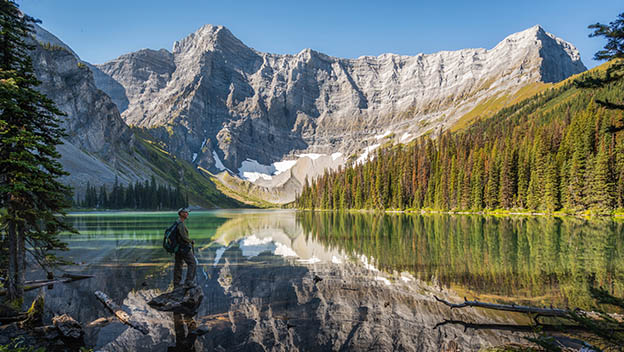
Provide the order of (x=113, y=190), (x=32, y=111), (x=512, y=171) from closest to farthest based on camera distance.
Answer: (x=32, y=111) → (x=512, y=171) → (x=113, y=190)

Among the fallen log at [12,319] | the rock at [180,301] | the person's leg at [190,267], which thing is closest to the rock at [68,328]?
the fallen log at [12,319]

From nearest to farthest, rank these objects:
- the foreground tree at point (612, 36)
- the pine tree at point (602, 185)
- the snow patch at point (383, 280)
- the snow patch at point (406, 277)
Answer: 1. the foreground tree at point (612, 36)
2. the snow patch at point (383, 280)
3. the snow patch at point (406, 277)
4. the pine tree at point (602, 185)

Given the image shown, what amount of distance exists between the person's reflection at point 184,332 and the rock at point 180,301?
0.55m

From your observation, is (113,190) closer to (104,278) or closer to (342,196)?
(342,196)

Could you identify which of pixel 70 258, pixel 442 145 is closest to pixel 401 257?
pixel 70 258

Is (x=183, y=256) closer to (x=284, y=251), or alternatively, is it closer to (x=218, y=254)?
(x=218, y=254)

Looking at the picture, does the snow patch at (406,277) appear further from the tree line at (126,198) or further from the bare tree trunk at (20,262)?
the tree line at (126,198)

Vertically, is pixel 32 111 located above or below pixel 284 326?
above

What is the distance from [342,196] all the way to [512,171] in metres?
71.3

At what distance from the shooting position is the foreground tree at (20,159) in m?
12.1

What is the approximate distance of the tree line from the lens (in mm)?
145125

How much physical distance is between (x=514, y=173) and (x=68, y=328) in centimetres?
9653

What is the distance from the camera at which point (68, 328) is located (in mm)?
10359

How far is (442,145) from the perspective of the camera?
415 feet
